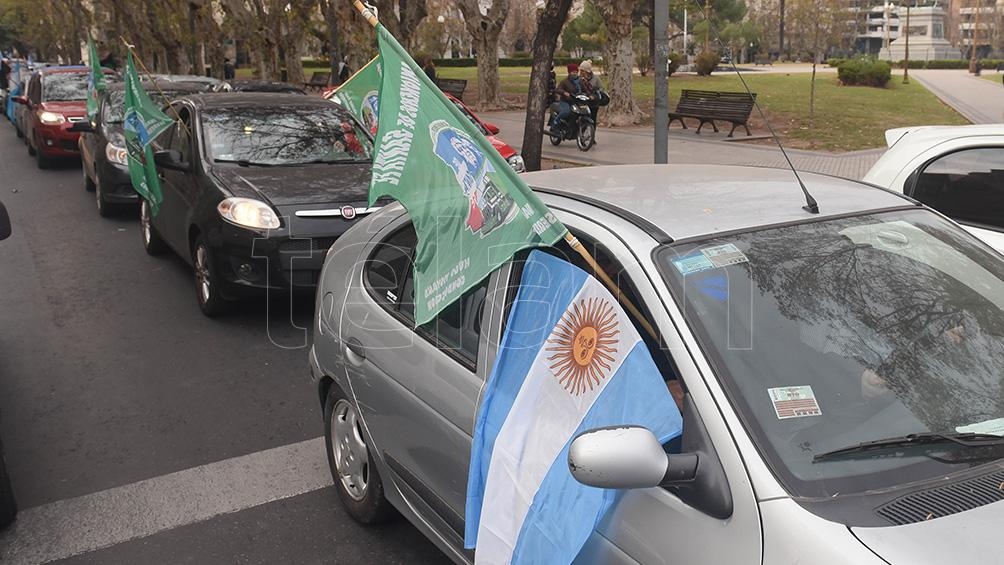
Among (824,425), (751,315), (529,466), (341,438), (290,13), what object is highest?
(290,13)

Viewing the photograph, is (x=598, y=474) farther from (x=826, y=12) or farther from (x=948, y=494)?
(x=826, y=12)

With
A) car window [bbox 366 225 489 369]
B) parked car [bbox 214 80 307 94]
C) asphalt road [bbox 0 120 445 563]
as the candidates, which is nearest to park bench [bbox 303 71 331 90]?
parked car [bbox 214 80 307 94]

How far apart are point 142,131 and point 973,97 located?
30917 millimetres

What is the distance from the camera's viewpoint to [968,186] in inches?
211

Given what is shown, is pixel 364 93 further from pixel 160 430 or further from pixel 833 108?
pixel 833 108

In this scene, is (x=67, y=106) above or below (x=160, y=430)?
above

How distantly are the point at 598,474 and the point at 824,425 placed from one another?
2.06ft

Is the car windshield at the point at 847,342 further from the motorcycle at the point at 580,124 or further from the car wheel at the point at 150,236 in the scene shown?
the motorcycle at the point at 580,124

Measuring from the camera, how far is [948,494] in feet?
7.18

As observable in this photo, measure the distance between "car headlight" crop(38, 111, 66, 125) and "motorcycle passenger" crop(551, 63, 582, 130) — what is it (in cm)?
910

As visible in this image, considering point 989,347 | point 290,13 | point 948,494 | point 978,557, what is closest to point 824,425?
point 948,494

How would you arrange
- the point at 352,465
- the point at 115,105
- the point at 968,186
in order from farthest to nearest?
the point at 115,105
the point at 968,186
the point at 352,465

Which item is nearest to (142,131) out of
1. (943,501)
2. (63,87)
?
(943,501)

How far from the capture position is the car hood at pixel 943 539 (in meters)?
1.97
